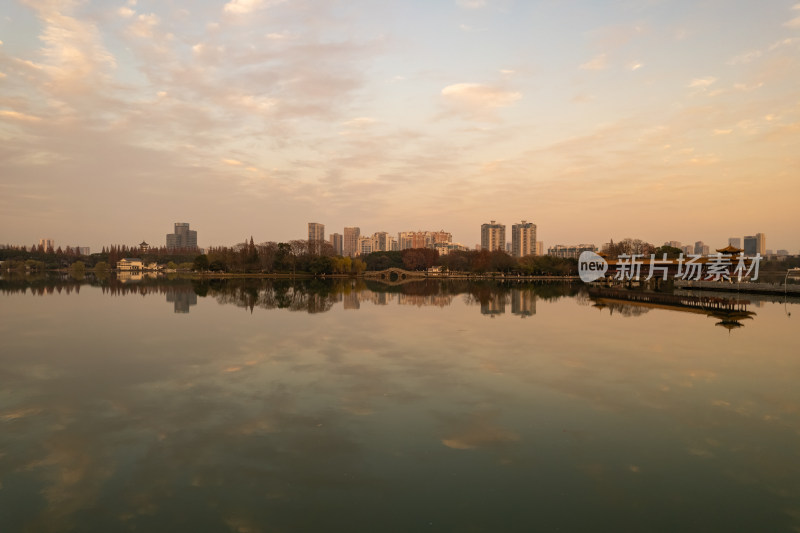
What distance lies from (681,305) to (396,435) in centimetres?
4063

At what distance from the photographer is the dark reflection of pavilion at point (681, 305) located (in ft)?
111

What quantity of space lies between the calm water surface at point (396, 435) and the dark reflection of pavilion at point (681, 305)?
13.5m

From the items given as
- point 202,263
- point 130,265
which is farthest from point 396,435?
point 130,265

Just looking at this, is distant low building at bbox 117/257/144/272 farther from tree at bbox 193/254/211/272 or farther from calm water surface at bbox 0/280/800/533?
calm water surface at bbox 0/280/800/533

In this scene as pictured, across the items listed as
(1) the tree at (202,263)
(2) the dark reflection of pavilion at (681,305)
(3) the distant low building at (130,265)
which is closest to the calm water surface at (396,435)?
(2) the dark reflection of pavilion at (681,305)

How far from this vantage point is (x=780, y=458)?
31.9 ft

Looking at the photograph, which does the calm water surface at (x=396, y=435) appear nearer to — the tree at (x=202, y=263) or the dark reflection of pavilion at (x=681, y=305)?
the dark reflection of pavilion at (x=681, y=305)

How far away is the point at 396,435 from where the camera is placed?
1075 cm

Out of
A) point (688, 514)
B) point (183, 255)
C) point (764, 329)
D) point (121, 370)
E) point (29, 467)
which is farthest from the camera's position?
point (183, 255)

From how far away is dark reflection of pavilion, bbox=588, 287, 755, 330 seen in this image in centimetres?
3383

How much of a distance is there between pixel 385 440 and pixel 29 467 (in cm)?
692

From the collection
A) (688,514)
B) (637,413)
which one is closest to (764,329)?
(637,413)

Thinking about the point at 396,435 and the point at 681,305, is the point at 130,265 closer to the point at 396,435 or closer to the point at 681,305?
the point at 681,305

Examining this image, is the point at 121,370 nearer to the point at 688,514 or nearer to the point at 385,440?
the point at 385,440
